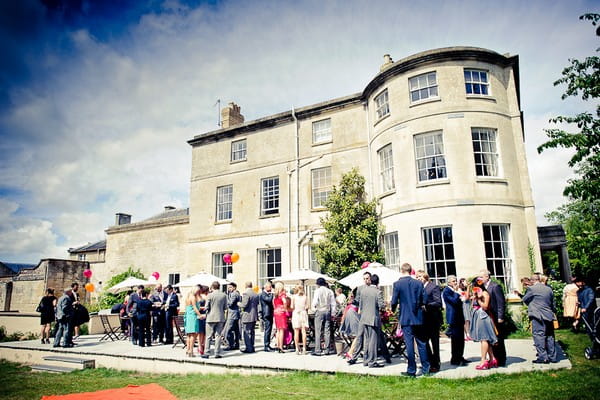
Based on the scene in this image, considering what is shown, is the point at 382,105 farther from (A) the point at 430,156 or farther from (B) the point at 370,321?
(B) the point at 370,321

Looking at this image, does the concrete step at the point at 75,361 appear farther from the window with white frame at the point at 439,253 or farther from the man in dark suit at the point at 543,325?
the man in dark suit at the point at 543,325

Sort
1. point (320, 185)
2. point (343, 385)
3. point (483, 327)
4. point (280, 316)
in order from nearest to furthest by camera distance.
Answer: point (343, 385) < point (483, 327) < point (280, 316) < point (320, 185)

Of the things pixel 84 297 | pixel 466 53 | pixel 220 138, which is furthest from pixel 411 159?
pixel 84 297

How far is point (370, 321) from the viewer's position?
898 cm

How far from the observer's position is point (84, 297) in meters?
28.6

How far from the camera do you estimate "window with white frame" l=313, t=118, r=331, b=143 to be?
778 inches

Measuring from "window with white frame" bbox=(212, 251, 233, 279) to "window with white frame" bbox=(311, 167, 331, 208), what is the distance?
5.82 metres

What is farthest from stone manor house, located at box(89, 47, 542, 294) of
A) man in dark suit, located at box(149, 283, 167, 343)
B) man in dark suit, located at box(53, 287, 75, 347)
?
man in dark suit, located at box(53, 287, 75, 347)

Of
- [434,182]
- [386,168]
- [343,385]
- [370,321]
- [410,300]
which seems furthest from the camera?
[386,168]

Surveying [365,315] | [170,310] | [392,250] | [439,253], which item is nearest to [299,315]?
[365,315]

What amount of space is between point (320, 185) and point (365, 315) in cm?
1086

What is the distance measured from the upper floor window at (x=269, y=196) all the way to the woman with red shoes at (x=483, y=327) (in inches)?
513

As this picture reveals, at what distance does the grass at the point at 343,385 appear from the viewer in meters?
6.55

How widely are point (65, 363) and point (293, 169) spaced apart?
41.4 feet
